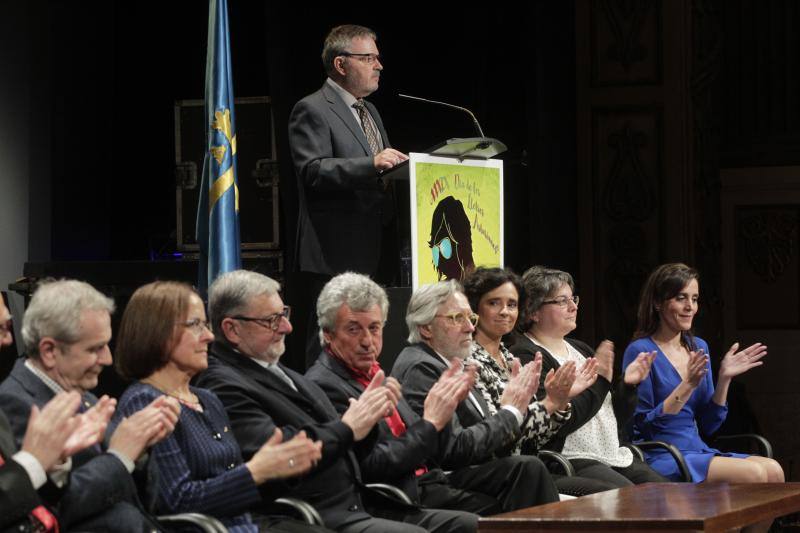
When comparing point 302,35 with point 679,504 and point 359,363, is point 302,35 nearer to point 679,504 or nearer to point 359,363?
point 359,363

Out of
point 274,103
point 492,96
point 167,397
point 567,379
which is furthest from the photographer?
point 492,96

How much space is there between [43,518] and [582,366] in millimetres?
2545

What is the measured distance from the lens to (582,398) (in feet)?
16.2

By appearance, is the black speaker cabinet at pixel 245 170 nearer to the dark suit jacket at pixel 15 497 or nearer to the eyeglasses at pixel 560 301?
the eyeglasses at pixel 560 301

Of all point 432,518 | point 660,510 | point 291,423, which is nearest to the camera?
point 660,510

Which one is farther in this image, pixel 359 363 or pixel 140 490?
pixel 359 363

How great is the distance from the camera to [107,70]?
27.2ft

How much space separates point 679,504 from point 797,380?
14.4 ft

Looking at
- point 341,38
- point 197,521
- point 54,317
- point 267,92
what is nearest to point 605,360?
point 341,38

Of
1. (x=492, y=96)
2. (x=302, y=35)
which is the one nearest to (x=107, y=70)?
(x=302, y=35)

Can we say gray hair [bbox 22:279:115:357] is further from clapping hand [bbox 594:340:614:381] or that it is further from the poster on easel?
clapping hand [bbox 594:340:614:381]

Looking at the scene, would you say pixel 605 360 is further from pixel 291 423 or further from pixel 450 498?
pixel 291 423

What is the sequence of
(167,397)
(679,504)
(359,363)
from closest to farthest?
(167,397)
(679,504)
(359,363)

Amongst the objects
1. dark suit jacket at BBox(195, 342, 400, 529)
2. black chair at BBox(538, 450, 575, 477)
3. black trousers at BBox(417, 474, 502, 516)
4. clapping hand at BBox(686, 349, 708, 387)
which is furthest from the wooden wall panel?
dark suit jacket at BBox(195, 342, 400, 529)
